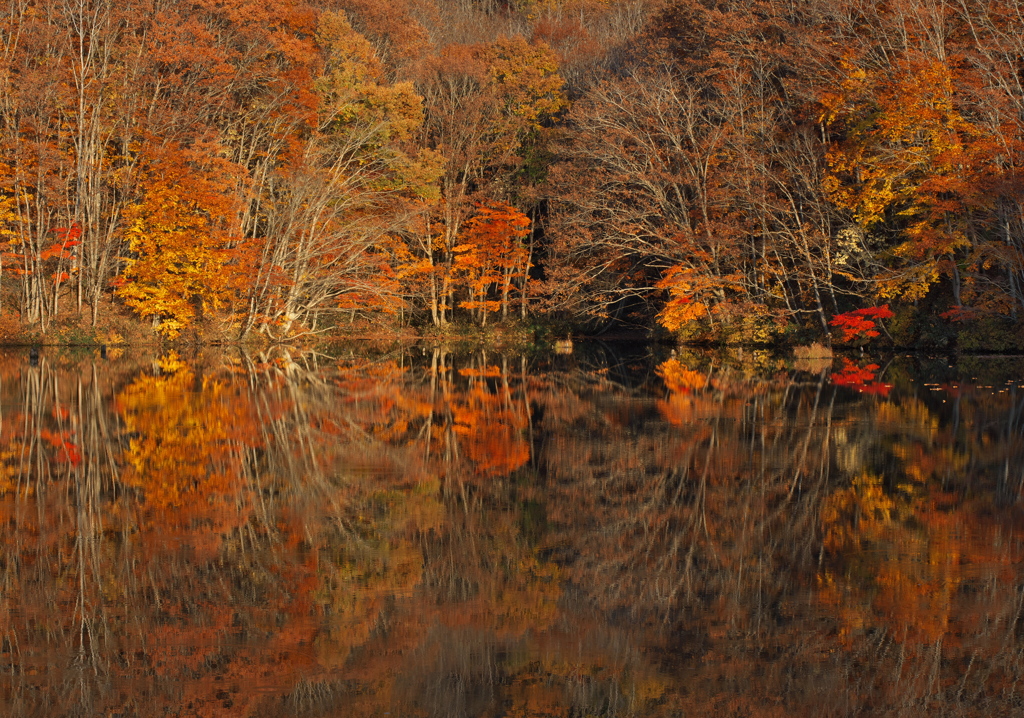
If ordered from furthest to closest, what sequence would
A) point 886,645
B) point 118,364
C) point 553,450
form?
1. point 118,364
2. point 553,450
3. point 886,645

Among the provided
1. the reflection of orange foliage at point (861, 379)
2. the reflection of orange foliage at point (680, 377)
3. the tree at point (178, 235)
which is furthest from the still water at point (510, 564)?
the tree at point (178, 235)

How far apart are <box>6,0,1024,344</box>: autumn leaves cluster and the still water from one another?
17180 mm

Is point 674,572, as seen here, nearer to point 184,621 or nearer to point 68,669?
point 184,621

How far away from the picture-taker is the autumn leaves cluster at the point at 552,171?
31.1 meters

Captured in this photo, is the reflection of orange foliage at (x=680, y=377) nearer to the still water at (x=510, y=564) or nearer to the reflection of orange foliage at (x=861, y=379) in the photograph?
the reflection of orange foliage at (x=861, y=379)

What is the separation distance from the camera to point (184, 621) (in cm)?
643

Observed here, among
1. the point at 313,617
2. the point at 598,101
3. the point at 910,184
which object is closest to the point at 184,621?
the point at 313,617

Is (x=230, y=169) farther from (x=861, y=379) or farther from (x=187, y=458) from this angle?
(x=187, y=458)

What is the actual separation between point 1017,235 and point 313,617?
27080 millimetres

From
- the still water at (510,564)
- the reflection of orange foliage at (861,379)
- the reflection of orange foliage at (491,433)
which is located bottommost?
the still water at (510,564)

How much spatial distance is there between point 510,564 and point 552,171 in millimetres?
36100

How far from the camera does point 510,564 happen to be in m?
7.87

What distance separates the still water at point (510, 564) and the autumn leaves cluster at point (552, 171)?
56.4 feet

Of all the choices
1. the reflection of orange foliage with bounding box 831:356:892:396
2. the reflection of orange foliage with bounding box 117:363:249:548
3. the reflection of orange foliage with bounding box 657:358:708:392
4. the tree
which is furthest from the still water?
the tree
